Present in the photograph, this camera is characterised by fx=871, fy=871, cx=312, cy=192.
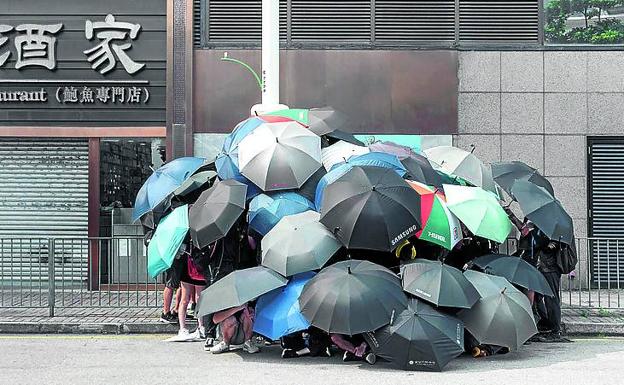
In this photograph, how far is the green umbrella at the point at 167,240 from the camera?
33.4 ft

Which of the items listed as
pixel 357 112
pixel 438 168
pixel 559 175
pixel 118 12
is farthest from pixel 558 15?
pixel 118 12

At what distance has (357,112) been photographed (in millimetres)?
15594

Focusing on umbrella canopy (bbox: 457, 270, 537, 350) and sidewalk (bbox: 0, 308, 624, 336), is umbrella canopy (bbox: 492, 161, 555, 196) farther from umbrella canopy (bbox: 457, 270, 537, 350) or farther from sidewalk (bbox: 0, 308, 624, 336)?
umbrella canopy (bbox: 457, 270, 537, 350)

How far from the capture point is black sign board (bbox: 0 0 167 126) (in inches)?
621

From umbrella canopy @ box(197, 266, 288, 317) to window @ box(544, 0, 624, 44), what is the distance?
898 cm

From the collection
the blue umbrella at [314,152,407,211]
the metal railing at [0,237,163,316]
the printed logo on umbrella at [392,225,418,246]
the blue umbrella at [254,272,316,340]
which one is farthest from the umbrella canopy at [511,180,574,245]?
the metal railing at [0,237,163,316]

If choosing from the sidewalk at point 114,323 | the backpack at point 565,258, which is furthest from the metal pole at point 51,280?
the backpack at point 565,258

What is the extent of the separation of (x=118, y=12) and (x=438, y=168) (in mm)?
7391

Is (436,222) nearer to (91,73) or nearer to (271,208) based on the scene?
(271,208)

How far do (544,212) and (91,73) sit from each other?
354 inches

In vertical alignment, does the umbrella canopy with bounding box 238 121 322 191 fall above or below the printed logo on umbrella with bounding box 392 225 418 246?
above

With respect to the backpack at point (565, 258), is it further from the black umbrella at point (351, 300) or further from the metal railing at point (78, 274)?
the metal railing at point (78, 274)

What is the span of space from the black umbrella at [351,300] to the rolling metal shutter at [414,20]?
7.83 metres

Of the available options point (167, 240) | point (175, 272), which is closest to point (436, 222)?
point (167, 240)
